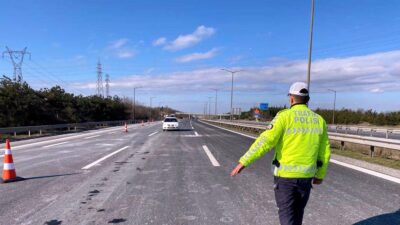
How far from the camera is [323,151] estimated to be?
3.96m

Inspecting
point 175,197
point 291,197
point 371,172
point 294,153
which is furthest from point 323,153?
point 371,172

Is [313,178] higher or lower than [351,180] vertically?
higher

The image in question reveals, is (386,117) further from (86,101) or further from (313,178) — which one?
(313,178)

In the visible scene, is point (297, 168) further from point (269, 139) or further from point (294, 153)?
point (269, 139)

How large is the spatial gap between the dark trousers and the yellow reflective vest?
6 centimetres

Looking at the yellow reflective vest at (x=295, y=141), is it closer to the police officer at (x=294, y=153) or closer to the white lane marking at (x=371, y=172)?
the police officer at (x=294, y=153)

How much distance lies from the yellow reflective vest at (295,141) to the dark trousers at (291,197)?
0.06 m

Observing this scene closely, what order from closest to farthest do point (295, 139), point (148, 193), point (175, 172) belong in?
point (295, 139) → point (148, 193) → point (175, 172)

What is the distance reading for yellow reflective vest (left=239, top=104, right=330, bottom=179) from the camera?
3777 mm

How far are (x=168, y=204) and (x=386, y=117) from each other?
6899cm

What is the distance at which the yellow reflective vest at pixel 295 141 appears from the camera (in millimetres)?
3777

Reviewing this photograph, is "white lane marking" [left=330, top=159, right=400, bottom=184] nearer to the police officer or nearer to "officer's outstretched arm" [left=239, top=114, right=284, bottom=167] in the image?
the police officer

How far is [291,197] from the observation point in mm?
3773

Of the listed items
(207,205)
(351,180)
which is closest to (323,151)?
(207,205)
